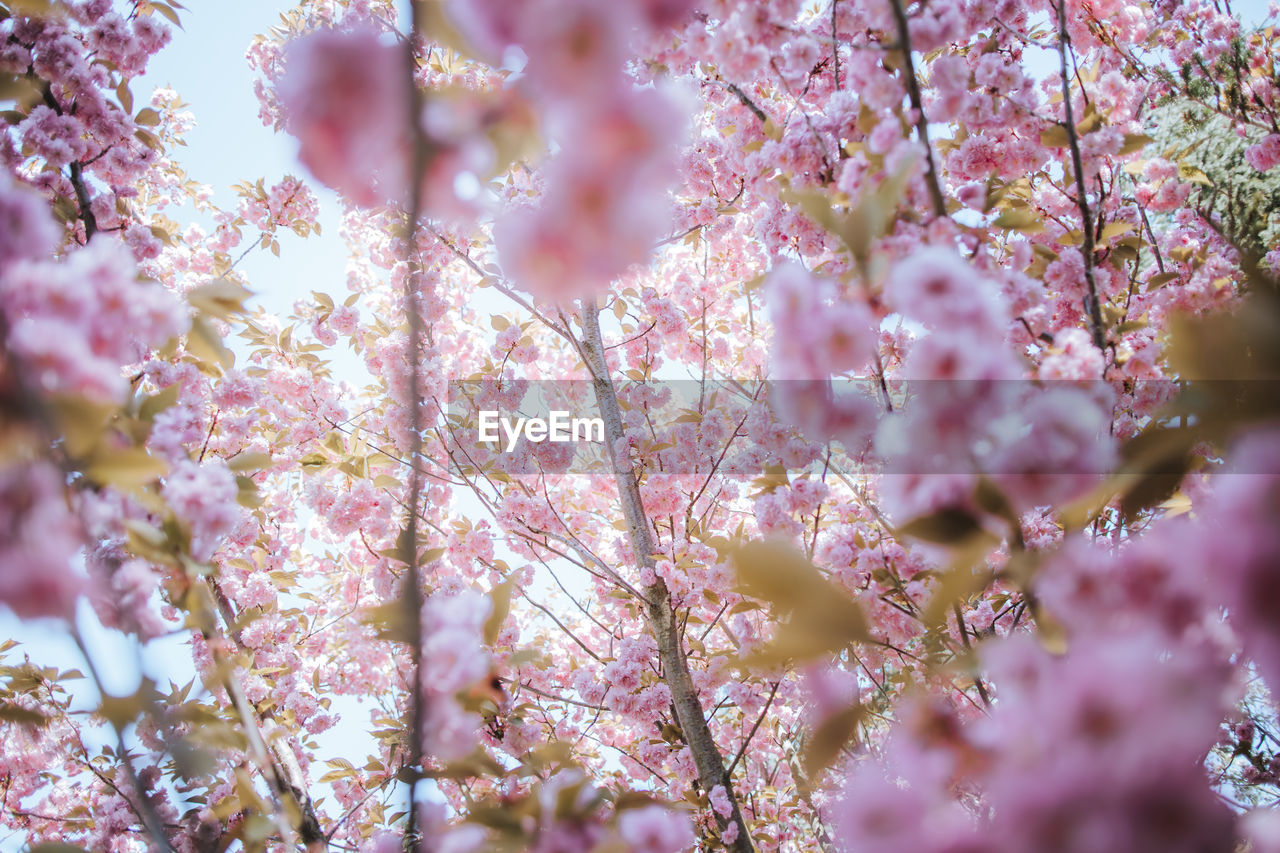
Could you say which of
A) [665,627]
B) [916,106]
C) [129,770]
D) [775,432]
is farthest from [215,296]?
[665,627]

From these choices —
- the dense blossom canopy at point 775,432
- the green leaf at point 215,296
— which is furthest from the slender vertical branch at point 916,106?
the green leaf at point 215,296

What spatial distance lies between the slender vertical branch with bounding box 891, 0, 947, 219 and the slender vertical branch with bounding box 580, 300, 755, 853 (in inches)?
88.7

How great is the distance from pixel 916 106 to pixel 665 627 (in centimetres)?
245

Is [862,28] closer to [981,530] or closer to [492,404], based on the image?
[981,530]

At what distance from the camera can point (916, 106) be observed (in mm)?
970

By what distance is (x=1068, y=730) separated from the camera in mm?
377

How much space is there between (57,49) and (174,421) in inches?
73.5

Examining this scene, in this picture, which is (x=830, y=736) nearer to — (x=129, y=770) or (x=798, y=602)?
(x=798, y=602)

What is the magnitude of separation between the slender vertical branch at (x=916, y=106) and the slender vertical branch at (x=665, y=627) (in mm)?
2253

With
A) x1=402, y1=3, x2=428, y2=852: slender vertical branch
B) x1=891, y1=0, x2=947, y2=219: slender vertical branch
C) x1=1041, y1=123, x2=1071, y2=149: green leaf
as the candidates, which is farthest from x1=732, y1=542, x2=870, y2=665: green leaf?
x1=1041, y1=123, x2=1071, y2=149: green leaf

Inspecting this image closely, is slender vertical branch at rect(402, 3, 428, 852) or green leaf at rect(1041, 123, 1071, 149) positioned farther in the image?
green leaf at rect(1041, 123, 1071, 149)

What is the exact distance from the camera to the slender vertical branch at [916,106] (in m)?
0.83

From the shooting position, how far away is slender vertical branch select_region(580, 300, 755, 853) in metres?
2.72

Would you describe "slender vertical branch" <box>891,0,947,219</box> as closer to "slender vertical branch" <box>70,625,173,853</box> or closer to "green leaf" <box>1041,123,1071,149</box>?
"green leaf" <box>1041,123,1071,149</box>
